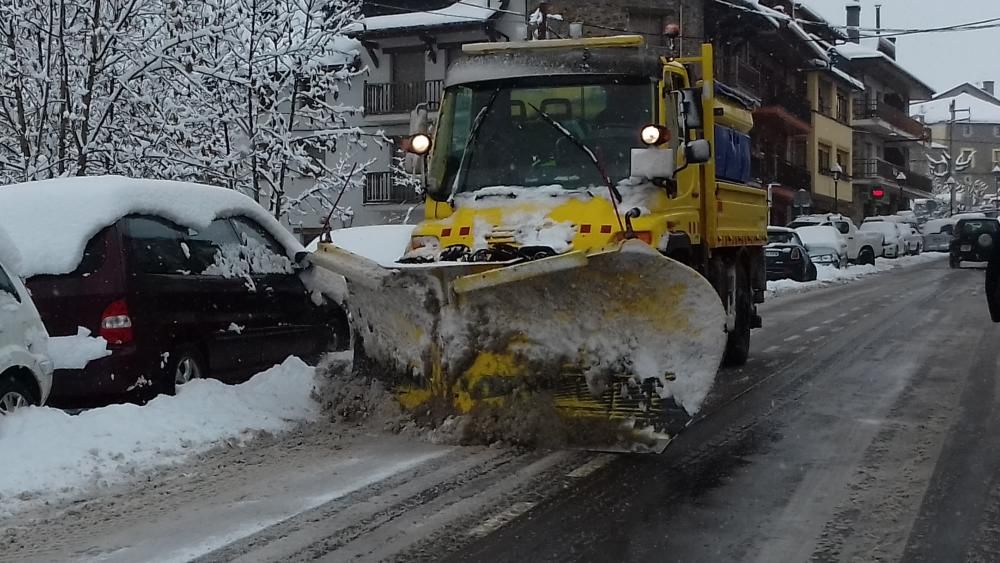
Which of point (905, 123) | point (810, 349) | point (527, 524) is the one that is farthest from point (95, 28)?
point (905, 123)

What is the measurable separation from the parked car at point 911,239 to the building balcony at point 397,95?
760 inches

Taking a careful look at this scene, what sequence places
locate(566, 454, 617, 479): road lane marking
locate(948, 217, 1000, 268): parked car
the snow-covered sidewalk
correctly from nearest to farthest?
1. locate(566, 454, 617, 479): road lane marking
2. the snow-covered sidewalk
3. locate(948, 217, 1000, 268): parked car

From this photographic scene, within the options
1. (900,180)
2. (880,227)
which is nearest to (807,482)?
(880,227)

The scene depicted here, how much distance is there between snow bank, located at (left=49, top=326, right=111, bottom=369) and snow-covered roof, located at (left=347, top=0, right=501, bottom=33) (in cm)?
2889

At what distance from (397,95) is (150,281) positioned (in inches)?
1231

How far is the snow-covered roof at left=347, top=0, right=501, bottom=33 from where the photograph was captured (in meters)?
35.6

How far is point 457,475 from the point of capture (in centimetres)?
645

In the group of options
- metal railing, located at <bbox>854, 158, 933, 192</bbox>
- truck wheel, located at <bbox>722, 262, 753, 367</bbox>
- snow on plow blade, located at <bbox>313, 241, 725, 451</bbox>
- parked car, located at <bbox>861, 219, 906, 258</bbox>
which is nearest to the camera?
snow on plow blade, located at <bbox>313, 241, 725, 451</bbox>

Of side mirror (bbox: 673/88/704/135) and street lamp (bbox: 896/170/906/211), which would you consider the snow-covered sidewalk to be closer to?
side mirror (bbox: 673/88/704/135)

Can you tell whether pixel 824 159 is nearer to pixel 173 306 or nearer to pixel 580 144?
pixel 580 144

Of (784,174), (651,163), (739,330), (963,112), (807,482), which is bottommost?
(807,482)

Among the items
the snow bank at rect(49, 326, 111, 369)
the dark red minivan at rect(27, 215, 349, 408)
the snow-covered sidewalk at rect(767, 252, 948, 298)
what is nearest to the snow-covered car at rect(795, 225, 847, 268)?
the snow-covered sidewalk at rect(767, 252, 948, 298)

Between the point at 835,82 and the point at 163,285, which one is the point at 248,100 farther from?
the point at 835,82

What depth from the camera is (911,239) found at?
46.5 meters
